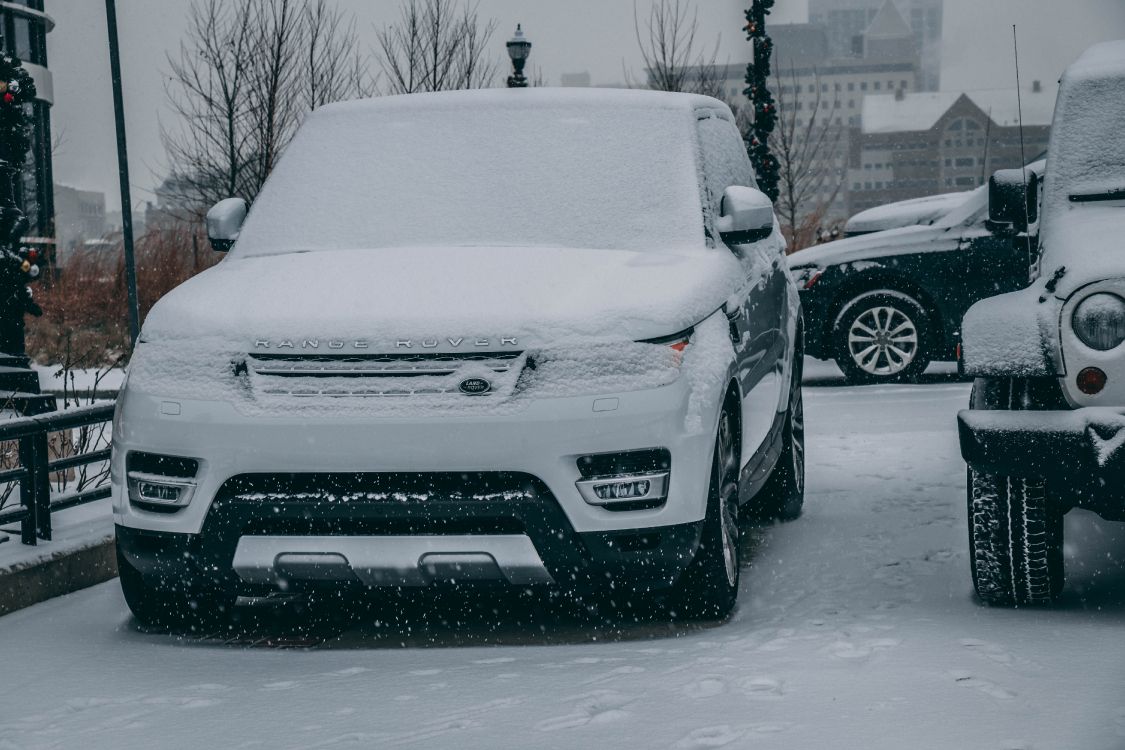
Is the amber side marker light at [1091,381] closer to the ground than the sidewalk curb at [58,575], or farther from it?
farther from it

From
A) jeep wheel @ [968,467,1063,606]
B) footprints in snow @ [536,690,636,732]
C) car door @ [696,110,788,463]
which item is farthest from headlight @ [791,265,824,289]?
footprints in snow @ [536,690,636,732]

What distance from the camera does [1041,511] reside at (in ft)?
17.1

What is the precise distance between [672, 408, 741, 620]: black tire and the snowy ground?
8 centimetres

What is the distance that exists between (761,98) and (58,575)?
52.6 ft

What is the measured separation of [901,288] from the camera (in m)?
13.4

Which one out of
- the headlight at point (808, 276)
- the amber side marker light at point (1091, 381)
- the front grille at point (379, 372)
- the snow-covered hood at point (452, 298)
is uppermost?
the snow-covered hood at point (452, 298)

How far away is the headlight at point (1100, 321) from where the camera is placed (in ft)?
16.1

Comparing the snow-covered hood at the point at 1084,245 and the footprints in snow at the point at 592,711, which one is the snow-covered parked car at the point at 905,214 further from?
the footprints in snow at the point at 592,711

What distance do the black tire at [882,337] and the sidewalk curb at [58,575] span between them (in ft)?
27.0

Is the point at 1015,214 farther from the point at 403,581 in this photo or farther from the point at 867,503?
the point at 403,581

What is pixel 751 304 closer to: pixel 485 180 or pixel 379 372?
pixel 485 180

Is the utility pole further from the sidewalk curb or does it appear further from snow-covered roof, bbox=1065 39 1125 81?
snow-covered roof, bbox=1065 39 1125 81

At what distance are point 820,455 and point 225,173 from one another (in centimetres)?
2064

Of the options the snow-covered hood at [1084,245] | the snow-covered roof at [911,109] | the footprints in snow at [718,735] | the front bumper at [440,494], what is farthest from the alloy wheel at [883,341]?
the snow-covered roof at [911,109]
